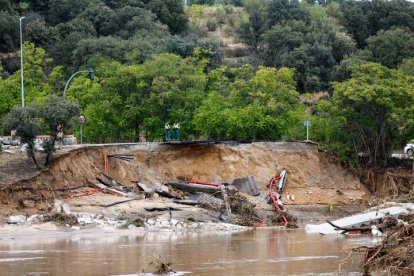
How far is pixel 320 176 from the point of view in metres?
55.6

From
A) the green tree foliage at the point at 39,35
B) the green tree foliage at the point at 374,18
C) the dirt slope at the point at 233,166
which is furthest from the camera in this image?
the green tree foliage at the point at 374,18

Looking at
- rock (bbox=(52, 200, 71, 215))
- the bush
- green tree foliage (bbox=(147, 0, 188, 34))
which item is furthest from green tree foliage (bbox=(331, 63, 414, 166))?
the bush

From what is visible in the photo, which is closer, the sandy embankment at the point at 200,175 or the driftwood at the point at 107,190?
the sandy embankment at the point at 200,175

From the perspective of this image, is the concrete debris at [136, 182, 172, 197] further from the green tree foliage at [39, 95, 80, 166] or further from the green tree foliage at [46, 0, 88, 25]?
the green tree foliage at [46, 0, 88, 25]

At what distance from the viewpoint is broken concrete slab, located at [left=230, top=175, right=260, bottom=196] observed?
Result: 51812 mm

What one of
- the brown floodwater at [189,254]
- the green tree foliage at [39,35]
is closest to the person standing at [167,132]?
the brown floodwater at [189,254]

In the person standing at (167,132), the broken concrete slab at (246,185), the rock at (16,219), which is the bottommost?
the broken concrete slab at (246,185)

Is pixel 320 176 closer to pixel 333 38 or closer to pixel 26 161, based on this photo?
pixel 26 161

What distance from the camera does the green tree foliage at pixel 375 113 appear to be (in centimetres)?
Answer: 5375

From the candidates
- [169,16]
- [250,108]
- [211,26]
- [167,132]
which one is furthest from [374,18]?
[167,132]

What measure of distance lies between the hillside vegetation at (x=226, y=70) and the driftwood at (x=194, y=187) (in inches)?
261

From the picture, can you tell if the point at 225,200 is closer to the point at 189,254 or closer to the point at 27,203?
the point at 27,203

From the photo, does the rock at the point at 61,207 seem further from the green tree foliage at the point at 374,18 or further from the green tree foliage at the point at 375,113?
the green tree foliage at the point at 374,18

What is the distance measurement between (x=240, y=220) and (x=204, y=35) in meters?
70.4
